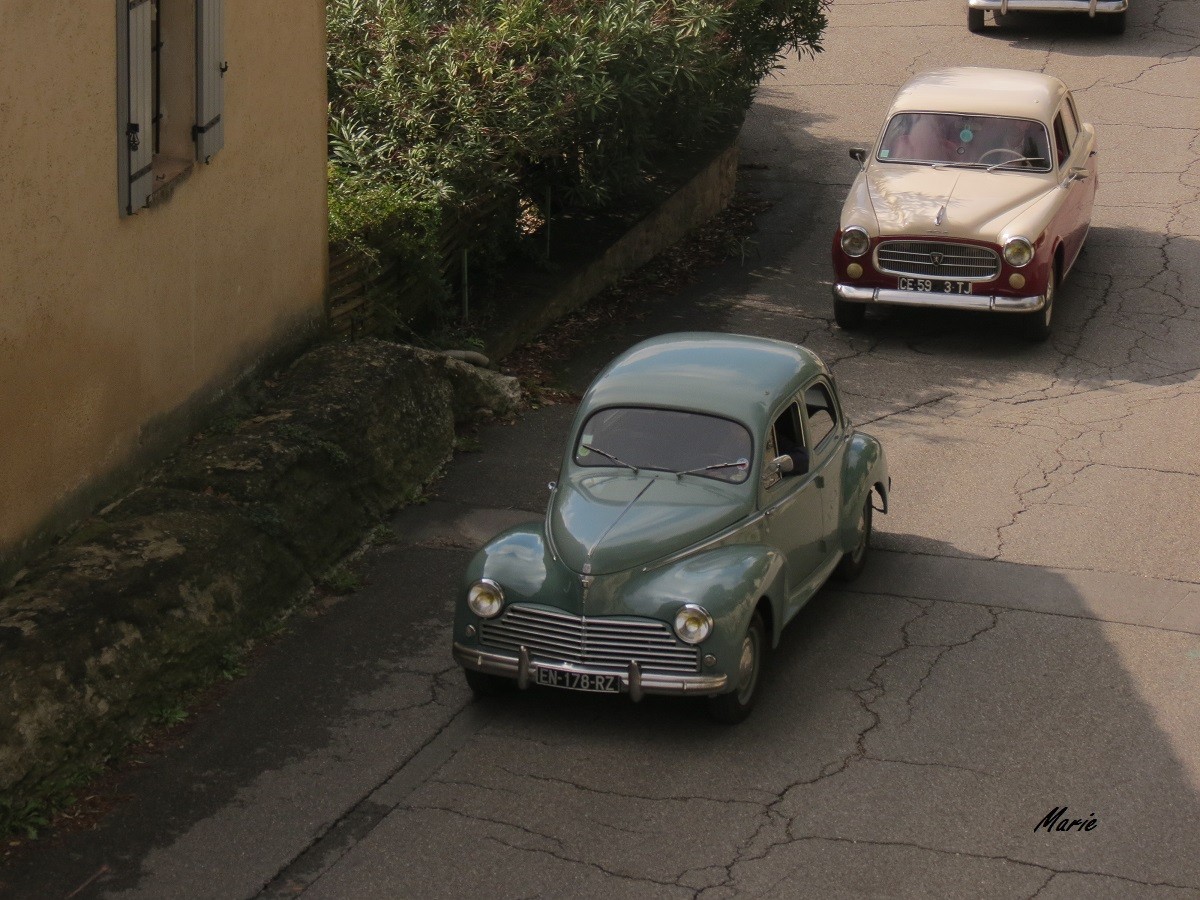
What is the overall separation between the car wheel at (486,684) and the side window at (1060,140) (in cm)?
900

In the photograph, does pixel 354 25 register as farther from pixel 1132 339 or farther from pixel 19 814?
pixel 19 814

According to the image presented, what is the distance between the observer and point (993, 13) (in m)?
24.4

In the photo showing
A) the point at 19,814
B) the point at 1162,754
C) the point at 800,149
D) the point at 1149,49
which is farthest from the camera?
the point at 1149,49

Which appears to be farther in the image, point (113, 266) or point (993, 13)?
point (993, 13)

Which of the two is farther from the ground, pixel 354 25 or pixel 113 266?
pixel 354 25

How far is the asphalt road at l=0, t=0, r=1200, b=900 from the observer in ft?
21.9

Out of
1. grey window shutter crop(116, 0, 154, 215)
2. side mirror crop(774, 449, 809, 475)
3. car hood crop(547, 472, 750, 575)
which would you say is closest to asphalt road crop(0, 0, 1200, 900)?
car hood crop(547, 472, 750, 575)

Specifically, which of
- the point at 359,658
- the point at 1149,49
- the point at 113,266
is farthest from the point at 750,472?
the point at 1149,49

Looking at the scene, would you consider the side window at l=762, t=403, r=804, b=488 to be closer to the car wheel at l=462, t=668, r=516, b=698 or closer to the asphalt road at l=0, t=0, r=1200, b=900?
the asphalt road at l=0, t=0, r=1200, b=900

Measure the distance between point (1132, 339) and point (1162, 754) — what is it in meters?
7.40

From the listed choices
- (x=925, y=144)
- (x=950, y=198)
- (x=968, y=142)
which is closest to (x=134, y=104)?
(x=950, y=198)

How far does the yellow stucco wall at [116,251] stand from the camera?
7.74 m

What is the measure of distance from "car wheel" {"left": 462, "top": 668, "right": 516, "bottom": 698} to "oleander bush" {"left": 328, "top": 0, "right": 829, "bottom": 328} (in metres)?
4.57

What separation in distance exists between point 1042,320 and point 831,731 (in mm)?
7213
